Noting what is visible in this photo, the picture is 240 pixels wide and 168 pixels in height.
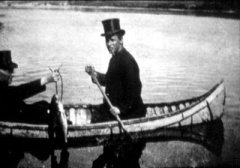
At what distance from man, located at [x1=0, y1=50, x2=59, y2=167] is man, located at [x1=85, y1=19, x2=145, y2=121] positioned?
111cm

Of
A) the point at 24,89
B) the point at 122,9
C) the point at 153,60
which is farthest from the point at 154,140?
the point at 122,9

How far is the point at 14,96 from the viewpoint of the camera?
185 inches

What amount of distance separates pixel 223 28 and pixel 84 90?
15.9 metres

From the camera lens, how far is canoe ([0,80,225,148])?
15.5 feet

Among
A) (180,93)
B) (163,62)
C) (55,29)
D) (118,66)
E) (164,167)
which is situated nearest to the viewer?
(118,66)

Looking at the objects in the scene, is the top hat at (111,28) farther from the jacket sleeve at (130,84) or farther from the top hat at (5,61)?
the top hat at (5,61)

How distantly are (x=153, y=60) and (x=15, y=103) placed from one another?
10352 mm

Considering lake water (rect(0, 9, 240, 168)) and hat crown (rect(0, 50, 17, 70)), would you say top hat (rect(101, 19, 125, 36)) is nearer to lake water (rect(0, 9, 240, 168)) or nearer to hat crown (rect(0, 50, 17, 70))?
hat crown (rect(0, 50, 17, 70))

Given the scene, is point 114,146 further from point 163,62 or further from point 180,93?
point 163,62

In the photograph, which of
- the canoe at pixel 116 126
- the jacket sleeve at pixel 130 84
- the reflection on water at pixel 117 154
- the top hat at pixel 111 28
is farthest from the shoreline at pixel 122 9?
the jacket sleeve at pixel 130 84

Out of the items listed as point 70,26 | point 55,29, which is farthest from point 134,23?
point 55,29

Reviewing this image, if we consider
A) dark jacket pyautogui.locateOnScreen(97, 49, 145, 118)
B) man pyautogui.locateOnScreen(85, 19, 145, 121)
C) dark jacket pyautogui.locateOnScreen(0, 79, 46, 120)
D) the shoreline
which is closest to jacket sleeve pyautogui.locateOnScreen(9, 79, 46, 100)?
dark jacket pyautogui.locateOnScreen(0, 79, 46, 120)

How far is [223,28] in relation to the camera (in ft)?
69.5

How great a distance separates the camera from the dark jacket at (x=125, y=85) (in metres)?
4.39
